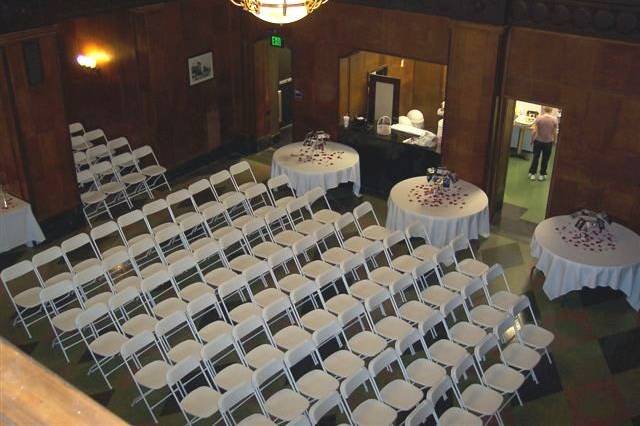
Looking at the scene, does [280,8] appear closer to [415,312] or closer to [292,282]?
[415,312]

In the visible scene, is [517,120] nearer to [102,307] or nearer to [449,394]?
[449,394]

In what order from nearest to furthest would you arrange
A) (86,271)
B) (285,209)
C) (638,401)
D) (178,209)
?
(638,401) → (86,271) → (285,209) → (178,209)

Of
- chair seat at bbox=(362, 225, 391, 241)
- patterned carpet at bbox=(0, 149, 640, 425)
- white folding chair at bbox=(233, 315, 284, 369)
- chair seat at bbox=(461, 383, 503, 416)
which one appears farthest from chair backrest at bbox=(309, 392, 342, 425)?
chair seat at bbox=(362, 225, 391, 241)

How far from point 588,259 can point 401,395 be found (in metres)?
3.42

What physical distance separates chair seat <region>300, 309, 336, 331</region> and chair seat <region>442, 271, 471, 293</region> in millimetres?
1645

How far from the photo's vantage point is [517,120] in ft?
45.0

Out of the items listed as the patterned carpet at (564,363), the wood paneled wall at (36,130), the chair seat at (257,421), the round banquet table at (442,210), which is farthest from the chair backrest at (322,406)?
the wood paneled wall at (36,130)

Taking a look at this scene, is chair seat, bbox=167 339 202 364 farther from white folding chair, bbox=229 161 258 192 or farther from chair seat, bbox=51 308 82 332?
white folding chair, bbox=229 161 258 192

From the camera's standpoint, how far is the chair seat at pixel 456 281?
8781 millimetres

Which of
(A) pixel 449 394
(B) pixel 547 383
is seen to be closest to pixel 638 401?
(B) pixel 547 383

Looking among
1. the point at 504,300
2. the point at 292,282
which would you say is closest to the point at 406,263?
the point at 504,300

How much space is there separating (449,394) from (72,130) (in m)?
8.04

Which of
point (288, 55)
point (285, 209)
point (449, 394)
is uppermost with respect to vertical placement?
point (288, 55)

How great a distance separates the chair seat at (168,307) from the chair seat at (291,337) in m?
1.23
